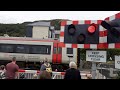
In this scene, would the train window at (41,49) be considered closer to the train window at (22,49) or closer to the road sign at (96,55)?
the train window at (22,49)

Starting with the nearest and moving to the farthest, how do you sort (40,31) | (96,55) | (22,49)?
1. (96,55)
2. (22,49)
3. (40,31)

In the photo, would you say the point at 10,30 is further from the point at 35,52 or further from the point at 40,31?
the point at 35,52

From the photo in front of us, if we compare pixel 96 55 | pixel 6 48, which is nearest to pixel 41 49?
pixel 6 48

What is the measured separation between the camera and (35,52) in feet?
78.4

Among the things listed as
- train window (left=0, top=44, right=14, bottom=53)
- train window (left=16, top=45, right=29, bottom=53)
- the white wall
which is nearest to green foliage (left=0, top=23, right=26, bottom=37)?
the white wall

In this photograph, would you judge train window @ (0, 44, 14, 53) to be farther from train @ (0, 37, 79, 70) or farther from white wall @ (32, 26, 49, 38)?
white wall @ (32, 26, 49, 38)

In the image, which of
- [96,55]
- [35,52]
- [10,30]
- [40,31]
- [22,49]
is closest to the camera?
[96,55]

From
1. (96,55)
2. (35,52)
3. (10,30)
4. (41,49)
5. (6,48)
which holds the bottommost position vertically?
(96,55)

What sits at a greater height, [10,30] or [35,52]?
[10,30]

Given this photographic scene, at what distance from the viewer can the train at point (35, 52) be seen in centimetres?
2322

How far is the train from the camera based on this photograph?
76.2 ft

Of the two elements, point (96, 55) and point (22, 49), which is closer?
point (96, 55)
